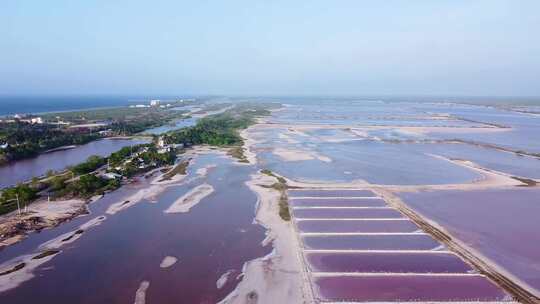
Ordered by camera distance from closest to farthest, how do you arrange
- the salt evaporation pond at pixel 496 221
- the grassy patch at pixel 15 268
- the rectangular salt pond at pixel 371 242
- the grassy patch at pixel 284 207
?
the grassy patch at pixel 15 268
the salt evaporation pond at pixel 496 221
the rectangular salt pond at pixel 371 242
the grassy patch at pixel 284 207

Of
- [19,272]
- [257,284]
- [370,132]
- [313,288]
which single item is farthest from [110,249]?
[370,132]

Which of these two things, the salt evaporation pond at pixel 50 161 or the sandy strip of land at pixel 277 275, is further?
the salt evaporation pond at pixel 50 161

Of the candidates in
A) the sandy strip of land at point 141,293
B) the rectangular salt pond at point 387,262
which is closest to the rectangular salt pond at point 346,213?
the rectangular salt pond at point 387,262

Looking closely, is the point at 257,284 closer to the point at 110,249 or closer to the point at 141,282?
the point at 141,282

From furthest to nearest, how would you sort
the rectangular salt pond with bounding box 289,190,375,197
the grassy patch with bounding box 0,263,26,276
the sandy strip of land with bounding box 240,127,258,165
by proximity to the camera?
the sandy strip of land with bounding box 240,127,258,165
the rectangular salt pond with bounding box 289,190,375,197
the grassy patch with bounding box 0,263,26,276

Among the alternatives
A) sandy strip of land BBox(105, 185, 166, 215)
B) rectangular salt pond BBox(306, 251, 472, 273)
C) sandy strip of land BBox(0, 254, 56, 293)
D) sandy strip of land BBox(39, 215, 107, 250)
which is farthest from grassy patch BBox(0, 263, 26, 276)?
rectangular salt pond BBox(306, 251, 472, 273)

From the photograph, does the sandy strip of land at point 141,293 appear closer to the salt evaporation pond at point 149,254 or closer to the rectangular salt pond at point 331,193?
the salt evaporation pond at point 149,254

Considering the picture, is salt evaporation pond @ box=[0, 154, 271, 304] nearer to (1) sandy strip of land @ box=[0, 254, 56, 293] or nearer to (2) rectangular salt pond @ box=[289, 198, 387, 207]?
(1) sandy strip of land @ box=[0, 254, 56, 293]
